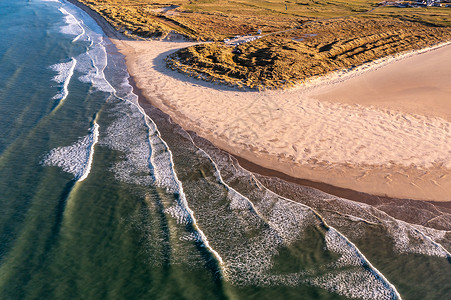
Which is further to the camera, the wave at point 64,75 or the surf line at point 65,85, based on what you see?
the wave at point 64,75

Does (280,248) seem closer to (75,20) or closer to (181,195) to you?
(181,195)

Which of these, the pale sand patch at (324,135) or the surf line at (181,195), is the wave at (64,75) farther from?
the pale sand patch at (324,135)

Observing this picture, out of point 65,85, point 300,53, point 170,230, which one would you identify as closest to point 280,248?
point 170,230

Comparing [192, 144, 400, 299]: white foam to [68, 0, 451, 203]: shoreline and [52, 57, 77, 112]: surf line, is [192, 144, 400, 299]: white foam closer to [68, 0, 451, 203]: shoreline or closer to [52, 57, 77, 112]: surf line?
[68, 0, 451, 203]: shoreline

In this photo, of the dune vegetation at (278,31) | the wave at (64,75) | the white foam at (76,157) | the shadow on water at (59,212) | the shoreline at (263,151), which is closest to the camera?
the shadow on water at (59,212)

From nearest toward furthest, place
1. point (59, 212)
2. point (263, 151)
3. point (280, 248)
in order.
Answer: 1. point (280, 248)
2. point (59, 212)
3. point (263, 151)

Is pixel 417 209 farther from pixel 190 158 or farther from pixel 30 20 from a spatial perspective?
pixel 30 20

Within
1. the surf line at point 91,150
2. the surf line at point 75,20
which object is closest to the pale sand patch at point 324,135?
the surf line at point 91,150
